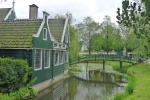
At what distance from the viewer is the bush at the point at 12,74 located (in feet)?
44.4

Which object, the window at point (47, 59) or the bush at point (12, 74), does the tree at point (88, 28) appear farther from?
the bush at point (12, 74)

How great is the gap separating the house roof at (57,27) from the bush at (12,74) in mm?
13384

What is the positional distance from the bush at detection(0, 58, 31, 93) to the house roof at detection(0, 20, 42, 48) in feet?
7.35

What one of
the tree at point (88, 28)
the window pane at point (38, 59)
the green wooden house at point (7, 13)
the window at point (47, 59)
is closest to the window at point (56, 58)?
the window at point (47, 59)

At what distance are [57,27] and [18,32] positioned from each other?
11.6m

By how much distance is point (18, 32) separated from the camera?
18.6 meters

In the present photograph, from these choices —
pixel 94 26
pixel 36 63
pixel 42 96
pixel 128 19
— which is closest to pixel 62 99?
pixel 42 96

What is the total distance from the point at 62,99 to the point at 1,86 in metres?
4.80

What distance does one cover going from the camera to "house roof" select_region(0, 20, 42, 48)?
17469 millimetres

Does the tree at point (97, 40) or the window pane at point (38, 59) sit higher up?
the tree at point (97, 40)

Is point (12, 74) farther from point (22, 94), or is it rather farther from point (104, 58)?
point (104, 58)

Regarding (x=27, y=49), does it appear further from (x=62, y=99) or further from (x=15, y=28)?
(x=62, y=99)

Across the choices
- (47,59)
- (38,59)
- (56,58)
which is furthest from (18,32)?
(56,58)

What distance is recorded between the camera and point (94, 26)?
2525 inches
